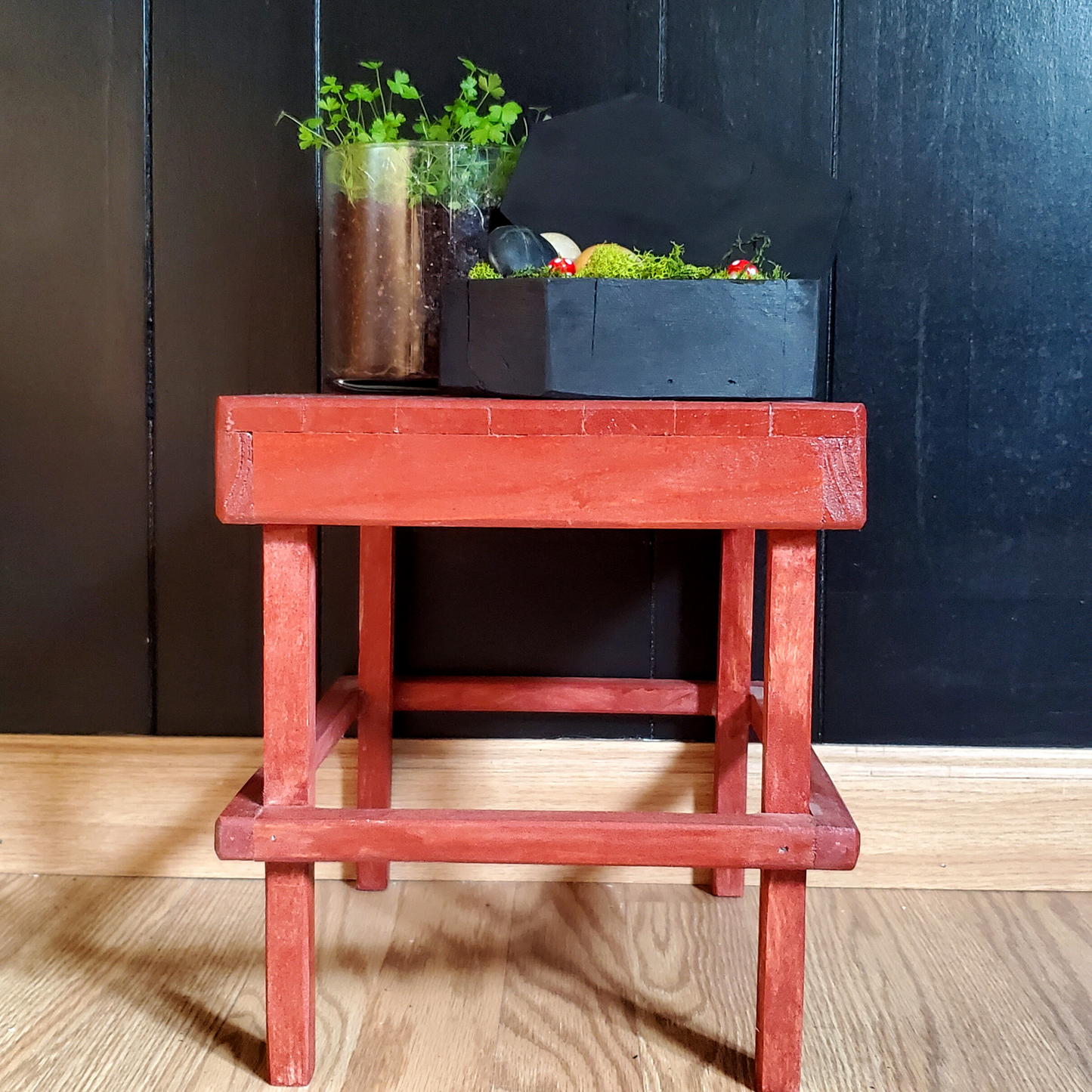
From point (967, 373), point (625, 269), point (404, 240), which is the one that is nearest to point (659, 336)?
point (625, 269)

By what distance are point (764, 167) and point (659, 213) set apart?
100 millimetres

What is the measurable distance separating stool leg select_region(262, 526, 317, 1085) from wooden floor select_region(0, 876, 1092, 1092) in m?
0.05

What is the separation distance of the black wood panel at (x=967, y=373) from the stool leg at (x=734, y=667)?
0.49ft

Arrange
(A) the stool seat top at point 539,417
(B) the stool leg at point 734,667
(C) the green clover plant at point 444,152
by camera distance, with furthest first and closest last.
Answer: (B) the stool leg at point 734,667, (C) the green clover plant at point 444,152, (A) the stool seat top at point 539,417

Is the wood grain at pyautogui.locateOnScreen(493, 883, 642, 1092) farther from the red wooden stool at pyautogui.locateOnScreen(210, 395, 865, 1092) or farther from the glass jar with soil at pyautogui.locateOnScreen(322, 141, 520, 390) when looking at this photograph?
the glass jar with soil at pyautogui.locateOnScreen(322, 141, 520, 390)

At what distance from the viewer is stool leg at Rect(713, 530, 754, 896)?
3.37ft

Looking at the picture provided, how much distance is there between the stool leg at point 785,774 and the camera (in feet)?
2.46

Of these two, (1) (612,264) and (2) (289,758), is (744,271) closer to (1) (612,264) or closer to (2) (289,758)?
(1) (612,264)

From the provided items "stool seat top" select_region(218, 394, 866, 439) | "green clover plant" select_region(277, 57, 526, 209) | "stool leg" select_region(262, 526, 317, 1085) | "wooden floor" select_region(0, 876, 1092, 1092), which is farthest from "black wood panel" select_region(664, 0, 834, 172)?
"wooden floor" select_region(0, 876, 1092, 1092)

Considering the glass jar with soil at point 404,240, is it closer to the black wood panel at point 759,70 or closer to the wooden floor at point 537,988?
the black wood panel at point 759,70

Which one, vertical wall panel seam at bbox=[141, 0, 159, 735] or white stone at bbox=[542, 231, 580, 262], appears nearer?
white stone at bbox=[542, 231, 580, 262]

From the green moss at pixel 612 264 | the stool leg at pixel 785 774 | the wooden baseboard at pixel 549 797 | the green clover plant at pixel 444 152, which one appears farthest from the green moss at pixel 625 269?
the wooden baseboard at pixel 549 797

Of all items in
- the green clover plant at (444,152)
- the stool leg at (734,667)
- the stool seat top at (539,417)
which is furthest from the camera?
the stool leg at (734,667)

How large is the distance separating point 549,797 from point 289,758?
0.45 metres
